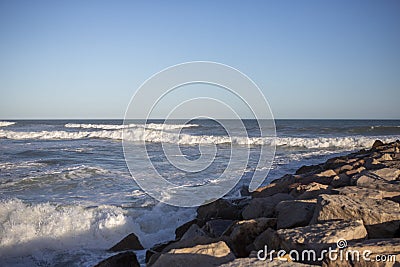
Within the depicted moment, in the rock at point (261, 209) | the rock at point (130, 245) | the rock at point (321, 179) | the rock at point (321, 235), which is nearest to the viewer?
the rock at point (321, 235)

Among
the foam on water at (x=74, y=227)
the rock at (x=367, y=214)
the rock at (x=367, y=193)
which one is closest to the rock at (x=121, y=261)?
the foam on water at (x=74, y=227)

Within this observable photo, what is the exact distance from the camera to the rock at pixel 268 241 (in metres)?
2.56

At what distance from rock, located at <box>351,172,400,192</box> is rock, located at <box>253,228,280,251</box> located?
1867mm

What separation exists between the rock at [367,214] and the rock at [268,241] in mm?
389

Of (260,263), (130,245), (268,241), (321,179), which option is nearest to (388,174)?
(321,179)

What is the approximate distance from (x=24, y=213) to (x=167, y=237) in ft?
8.40

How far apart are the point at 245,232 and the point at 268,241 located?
468mm

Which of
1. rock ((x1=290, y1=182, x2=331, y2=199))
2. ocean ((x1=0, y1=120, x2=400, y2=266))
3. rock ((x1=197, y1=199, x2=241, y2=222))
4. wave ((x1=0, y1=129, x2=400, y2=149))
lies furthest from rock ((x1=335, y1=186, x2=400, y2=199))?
wave ((x1=0, y1=129, x2=400, y2=149))

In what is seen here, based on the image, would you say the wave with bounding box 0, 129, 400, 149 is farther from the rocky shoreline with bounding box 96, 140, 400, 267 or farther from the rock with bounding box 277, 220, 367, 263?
the rock with bounding box 277, 220, 367, 263

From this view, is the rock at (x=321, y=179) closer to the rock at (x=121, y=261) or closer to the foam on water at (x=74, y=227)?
the foam on water at (x=74, y=227)

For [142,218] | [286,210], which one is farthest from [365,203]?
[142,218]

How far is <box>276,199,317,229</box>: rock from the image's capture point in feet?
9.88

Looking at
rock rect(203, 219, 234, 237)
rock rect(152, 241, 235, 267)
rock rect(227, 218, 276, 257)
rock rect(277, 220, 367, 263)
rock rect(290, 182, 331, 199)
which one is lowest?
rock rect(203, 219, 234, 237)

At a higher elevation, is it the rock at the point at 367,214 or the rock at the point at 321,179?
the rock at the point at 367,214
